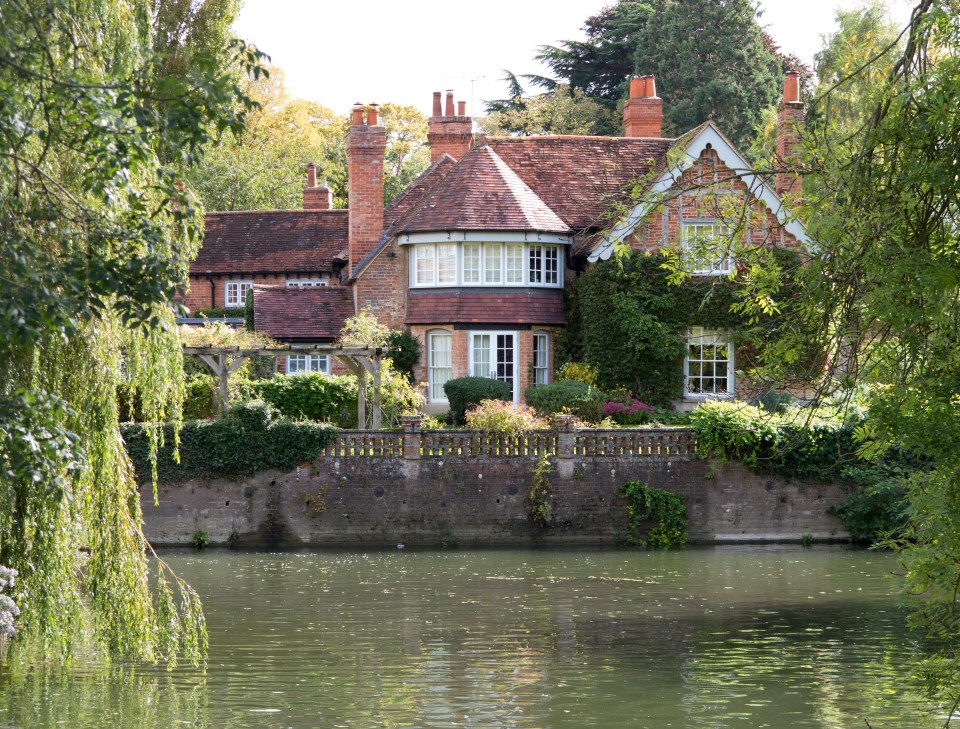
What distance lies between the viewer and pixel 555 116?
56875mm

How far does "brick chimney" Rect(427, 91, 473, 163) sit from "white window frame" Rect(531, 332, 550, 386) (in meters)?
8.33

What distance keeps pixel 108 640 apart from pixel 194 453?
50.3 feet

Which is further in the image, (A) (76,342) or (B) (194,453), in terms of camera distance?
(B) (194,453)

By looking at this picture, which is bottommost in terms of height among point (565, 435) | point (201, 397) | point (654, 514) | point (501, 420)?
point (654, 514)

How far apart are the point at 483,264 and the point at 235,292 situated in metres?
16.1

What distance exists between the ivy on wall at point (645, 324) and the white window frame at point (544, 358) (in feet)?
4.78

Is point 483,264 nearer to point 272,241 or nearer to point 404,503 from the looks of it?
point 404,503

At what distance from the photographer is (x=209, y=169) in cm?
5284

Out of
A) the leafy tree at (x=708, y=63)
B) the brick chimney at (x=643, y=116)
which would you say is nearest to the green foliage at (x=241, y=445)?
the brick chimney at (x=643, y=116)

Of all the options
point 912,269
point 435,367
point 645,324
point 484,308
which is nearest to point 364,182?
point 484,308

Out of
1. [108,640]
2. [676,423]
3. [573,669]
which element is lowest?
[573,669]

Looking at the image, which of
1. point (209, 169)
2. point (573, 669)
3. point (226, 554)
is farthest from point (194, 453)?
point (209, 169)

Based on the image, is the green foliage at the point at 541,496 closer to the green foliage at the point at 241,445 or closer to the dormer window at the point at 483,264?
the green foliage at the point at 241,445

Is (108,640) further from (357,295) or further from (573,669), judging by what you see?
(357,295)
